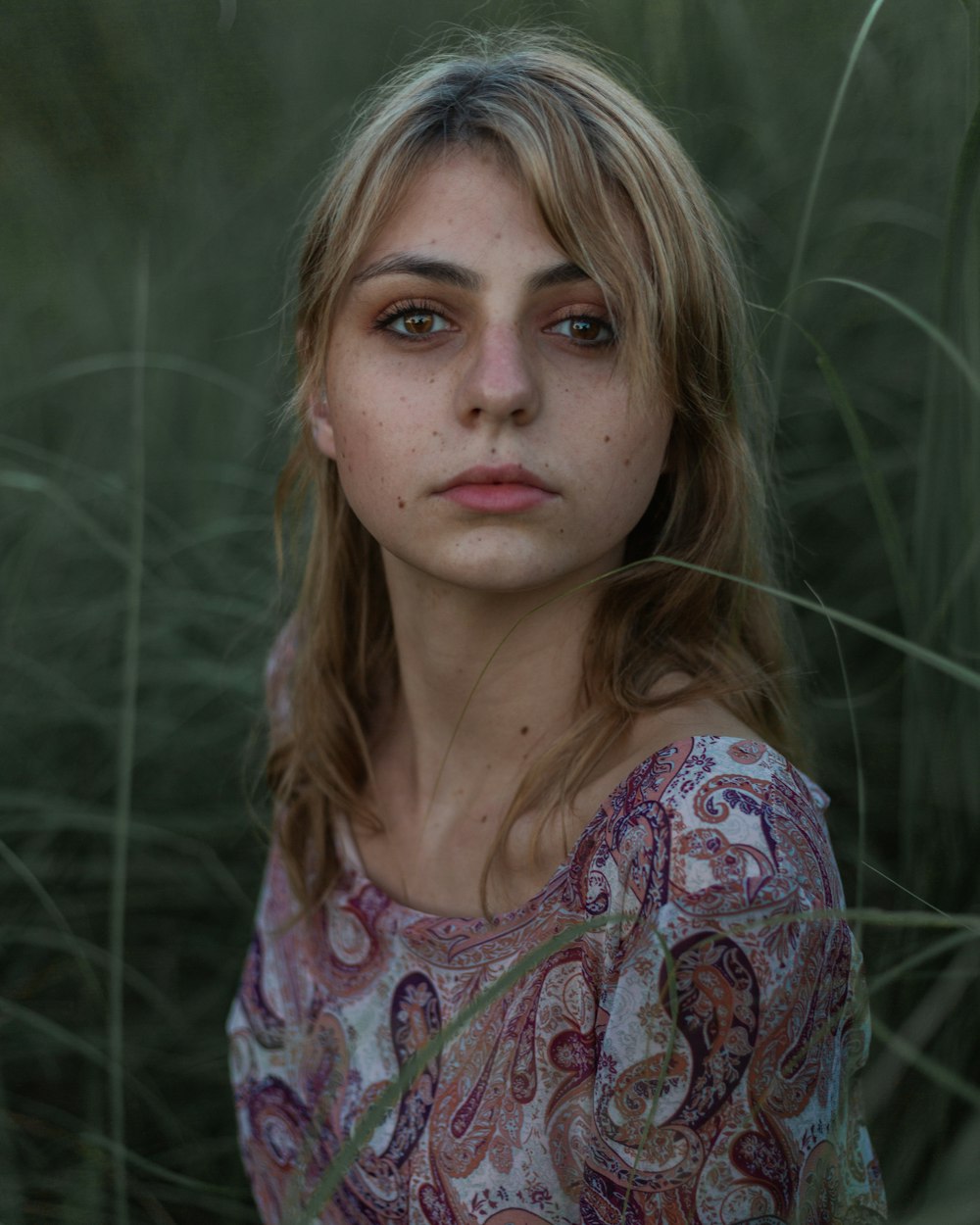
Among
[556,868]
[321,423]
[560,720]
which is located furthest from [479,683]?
[321,423]

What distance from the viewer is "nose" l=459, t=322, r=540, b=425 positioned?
3.39 ft

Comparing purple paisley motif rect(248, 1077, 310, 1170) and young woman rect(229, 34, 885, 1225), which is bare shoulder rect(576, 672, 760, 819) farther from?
purple paisley motif rect(248, 1077, 310, 1170)

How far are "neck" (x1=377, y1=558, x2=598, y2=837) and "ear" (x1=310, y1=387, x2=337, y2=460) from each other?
142 millimetres

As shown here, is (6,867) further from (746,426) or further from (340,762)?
(746,426)

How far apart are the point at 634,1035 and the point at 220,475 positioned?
1400mm

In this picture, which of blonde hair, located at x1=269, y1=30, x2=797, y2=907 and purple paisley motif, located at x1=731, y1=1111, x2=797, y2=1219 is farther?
blonde hair, located at x1=269, y1=30, x2=797, y2=907

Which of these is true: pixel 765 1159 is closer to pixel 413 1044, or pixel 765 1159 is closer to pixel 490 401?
pixel 413 1044

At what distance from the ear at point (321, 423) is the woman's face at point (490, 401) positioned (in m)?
0.16

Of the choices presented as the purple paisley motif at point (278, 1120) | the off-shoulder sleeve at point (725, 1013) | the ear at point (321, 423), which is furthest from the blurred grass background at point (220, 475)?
the off-shoulder sleeve at point (725, 1013)

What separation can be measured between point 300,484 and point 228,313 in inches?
31.4

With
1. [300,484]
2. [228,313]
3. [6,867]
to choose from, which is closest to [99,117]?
[228,313]

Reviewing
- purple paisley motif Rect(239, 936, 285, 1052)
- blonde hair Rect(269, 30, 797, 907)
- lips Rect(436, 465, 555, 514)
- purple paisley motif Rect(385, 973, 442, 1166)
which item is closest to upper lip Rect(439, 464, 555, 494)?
lips Rect(436, 465, 555, 514)

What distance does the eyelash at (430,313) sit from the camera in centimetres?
110

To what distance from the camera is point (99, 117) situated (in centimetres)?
216
